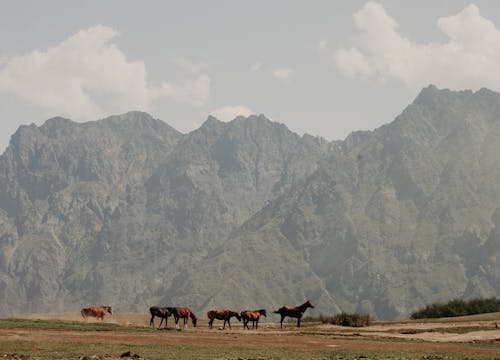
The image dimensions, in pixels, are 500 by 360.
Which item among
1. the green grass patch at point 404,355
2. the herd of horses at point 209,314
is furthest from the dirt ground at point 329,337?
the herd of horses at point 209,314

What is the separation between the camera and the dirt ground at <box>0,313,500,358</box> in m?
47.2

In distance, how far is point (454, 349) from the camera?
47156 millimetres

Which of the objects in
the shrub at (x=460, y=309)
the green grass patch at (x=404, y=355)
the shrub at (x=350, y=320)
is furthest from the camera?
the shrub at (x=460, y=309)

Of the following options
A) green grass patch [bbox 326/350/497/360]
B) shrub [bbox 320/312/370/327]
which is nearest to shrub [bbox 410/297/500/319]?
shrub [bbox 320/312/370/327]

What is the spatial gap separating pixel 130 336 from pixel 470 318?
38.4 meters

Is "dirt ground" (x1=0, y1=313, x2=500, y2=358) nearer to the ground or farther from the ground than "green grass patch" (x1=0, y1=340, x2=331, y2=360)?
farther from the ground

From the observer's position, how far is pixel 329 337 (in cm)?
5562

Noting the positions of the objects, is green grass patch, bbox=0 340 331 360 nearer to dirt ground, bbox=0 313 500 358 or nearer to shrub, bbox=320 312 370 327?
dirt ground, bbox=0 313 500 358

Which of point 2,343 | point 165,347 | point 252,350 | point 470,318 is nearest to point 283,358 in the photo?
point 252,350

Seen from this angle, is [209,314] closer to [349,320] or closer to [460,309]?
[349,320]

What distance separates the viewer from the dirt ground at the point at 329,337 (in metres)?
47.2

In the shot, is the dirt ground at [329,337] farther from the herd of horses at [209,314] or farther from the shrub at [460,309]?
the shrub at [460,309]

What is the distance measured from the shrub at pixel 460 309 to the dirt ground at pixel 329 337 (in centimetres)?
1743

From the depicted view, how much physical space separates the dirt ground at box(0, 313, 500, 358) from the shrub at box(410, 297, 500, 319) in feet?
57.2
